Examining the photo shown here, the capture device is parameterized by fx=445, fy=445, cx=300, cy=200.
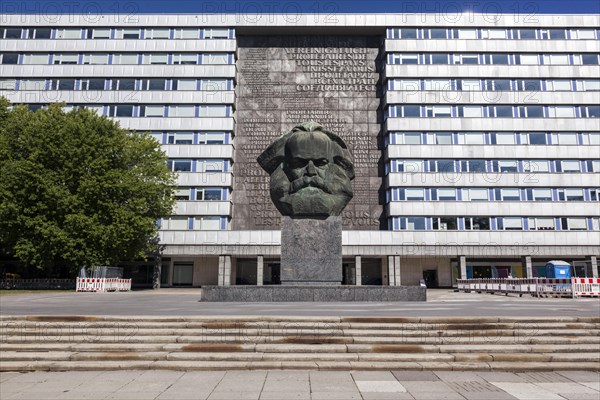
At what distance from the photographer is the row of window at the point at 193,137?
50.6 meters

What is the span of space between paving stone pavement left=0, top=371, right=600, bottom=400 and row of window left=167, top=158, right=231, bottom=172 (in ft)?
142

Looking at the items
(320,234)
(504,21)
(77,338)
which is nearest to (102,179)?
(320,234)

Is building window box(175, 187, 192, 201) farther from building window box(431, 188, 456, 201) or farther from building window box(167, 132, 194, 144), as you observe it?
building window box(431, 188, 456, 201)

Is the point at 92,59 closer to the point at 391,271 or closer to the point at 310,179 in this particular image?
the point at 391,271

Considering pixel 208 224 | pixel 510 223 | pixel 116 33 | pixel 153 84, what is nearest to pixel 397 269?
pixel 510 223

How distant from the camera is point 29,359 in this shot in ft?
26.4

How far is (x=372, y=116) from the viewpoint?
172ft

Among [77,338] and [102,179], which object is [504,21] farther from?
[77,338]

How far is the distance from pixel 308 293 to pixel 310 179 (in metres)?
5.11

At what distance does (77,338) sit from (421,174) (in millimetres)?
44363

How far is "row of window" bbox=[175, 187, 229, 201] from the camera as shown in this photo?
162ft

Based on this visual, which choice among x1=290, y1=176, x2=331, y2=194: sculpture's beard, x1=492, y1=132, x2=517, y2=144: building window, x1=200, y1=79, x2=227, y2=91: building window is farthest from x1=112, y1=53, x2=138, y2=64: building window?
x1=492, y1=132, x2=517, y2=144: building window

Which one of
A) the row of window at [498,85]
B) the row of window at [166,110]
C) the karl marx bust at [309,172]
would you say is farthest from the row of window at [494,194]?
the karl marx bust at [309,172]

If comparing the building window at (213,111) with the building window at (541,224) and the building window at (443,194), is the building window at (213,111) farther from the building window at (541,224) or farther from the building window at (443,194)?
the building window at (541,224)
